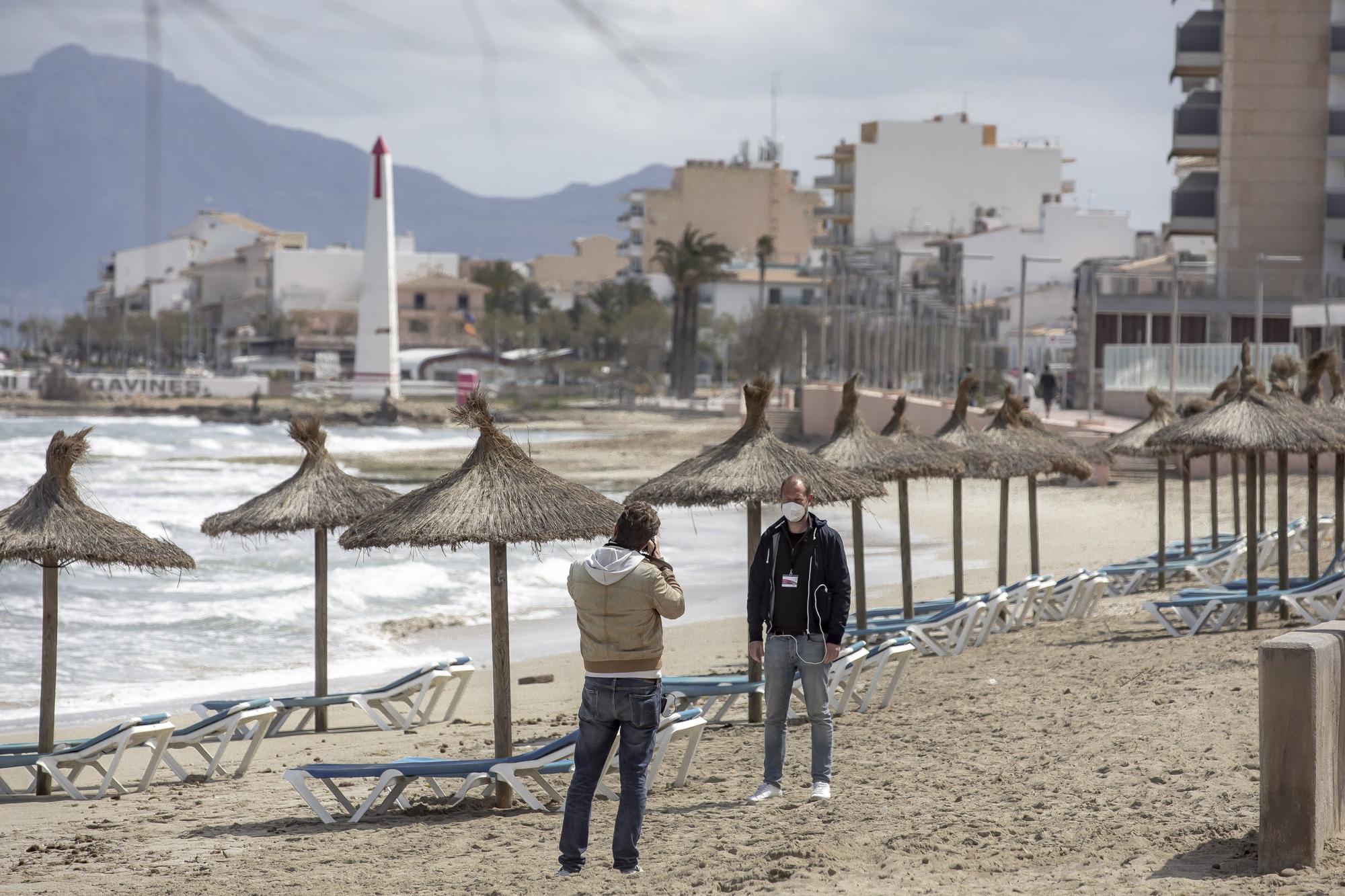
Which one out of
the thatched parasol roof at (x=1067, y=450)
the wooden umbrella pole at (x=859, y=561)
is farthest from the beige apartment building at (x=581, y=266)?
the wooden umbrella pole at (x=859, y=561)

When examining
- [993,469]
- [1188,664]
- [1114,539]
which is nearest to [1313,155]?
[1114,539]

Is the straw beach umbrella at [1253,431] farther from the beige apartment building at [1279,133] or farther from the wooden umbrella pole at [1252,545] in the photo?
the beige apartment building at [1279,133]

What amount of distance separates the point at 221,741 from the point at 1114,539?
15493 millimetres

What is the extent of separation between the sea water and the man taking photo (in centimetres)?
340

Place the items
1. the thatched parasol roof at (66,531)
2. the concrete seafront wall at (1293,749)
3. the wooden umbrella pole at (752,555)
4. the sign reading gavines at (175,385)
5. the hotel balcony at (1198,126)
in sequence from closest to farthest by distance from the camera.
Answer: the concrete seafront wall at (1293,749) < the thatched parasol roof at (66,531) < the wooden umbrella pole at (752,555) < the hotel balcony at (1198,126) < the sign reading gavines at (175,385)

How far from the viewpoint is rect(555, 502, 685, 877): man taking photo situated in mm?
5332

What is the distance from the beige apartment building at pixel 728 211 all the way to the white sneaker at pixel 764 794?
9755 cm

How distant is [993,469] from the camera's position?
12.7 metres

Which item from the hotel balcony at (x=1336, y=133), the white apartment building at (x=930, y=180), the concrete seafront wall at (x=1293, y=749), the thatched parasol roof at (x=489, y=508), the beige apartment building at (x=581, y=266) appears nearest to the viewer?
the concrete seafront wall at (x=1293, y=749)

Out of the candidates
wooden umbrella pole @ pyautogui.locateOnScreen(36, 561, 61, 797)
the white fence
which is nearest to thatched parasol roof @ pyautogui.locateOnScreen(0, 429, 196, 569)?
wooden umbrella pole @ pyautogui.locateOnScreen(36, 561, 61, 797)

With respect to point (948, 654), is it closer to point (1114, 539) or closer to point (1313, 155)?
point (1114, 539)

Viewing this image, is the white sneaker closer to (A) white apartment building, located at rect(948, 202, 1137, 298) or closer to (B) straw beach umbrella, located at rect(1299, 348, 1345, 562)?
(B) straw beach umbrella, located at rect(1299, 348, 1345, 562)

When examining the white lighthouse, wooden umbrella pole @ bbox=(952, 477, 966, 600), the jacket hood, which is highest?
the white lighthouse

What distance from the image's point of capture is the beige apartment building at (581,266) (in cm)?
12131
